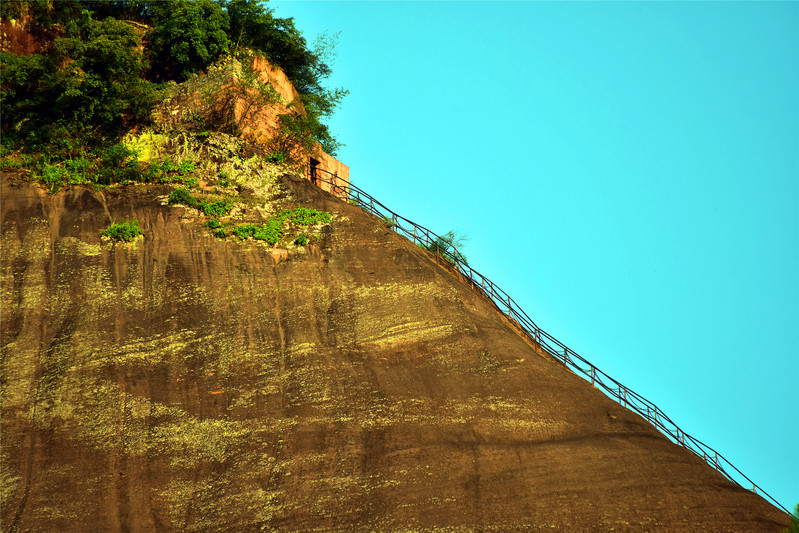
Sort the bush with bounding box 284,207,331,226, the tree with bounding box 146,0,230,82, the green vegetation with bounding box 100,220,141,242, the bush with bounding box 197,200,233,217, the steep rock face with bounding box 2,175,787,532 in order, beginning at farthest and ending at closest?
the tree with bounding box 146,0,230,82
the bush with bounding box 284,207,331,226
the bush with bounding box 197,200,233,217
the green vegetation with bounding box 100,220,141,242
the steep rock face with bounding box 2,175,787,532

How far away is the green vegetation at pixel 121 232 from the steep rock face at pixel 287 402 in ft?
1.00

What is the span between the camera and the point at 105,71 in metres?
24.7

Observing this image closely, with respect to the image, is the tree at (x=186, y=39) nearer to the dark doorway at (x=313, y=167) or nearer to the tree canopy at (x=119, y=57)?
the tree canopy at (x=119, y=57)

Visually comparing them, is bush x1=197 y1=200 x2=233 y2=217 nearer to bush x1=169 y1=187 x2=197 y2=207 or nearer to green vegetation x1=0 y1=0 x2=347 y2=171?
bush x1=169 y1=187 x2=197 y2=207

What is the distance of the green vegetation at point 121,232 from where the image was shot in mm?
22219

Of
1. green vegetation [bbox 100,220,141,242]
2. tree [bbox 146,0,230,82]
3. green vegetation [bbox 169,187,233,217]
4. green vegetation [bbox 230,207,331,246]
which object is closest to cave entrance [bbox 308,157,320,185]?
green vegetation [bbox 230,207,331,246]

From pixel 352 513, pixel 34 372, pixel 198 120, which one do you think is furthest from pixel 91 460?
pixel 198 120

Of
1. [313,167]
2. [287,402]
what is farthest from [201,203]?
[287,402]

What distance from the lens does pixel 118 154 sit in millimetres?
24266

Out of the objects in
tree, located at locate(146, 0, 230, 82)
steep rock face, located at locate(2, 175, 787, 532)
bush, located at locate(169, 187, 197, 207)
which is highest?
tree, located at locate(146, 0, 230, 82)

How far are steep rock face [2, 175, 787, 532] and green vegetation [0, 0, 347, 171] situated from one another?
191 centimetres

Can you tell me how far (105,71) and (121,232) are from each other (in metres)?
6.33

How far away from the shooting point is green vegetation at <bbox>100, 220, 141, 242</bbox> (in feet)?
72.9

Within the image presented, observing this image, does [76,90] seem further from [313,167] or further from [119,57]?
[313,167]
